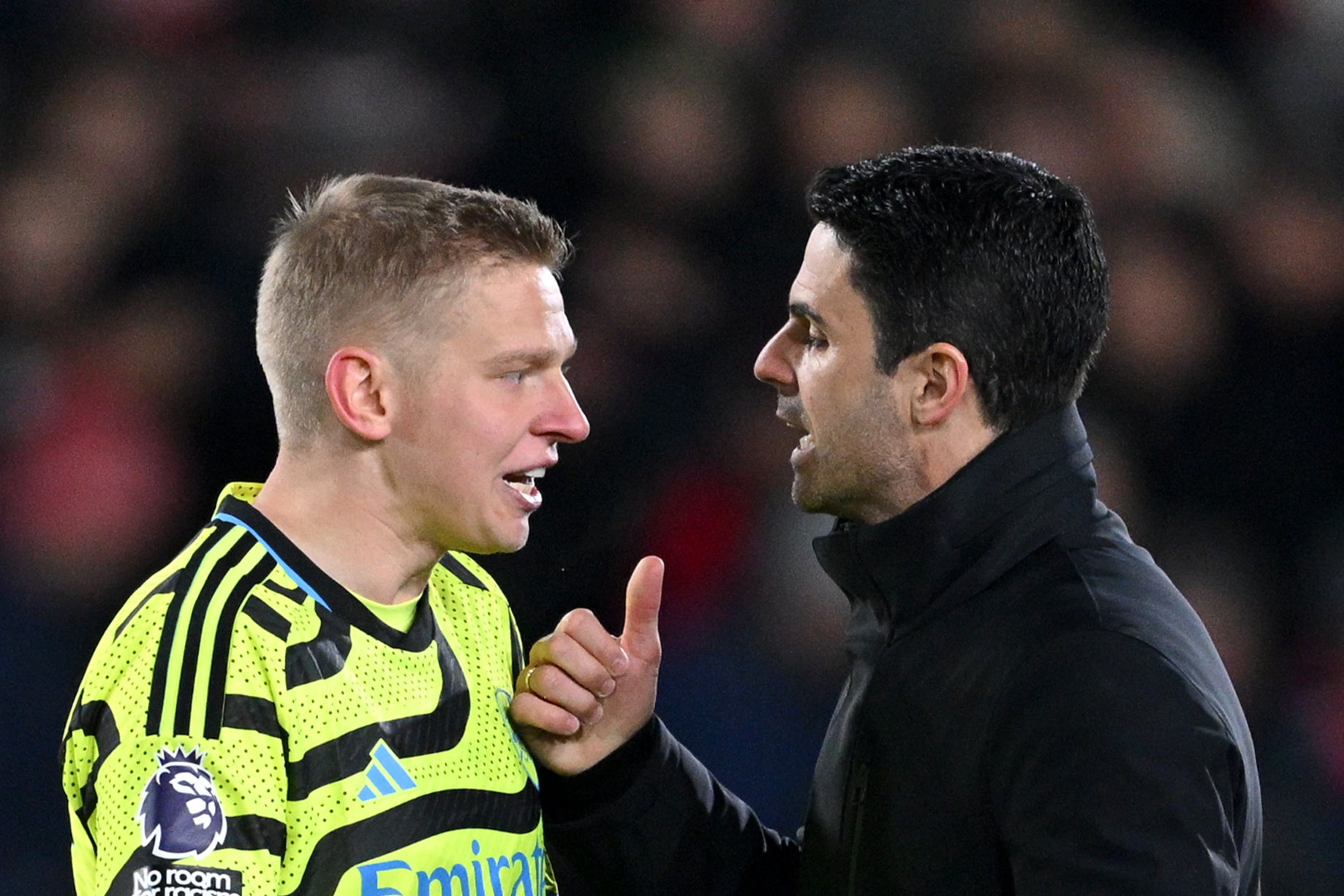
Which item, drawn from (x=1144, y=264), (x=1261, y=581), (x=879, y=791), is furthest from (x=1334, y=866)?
(x=879, y=791)

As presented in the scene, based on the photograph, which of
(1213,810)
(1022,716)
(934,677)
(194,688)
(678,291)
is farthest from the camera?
(678,291)

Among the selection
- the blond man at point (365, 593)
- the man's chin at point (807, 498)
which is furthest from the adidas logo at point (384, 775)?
the man's chin at point (807, 498)

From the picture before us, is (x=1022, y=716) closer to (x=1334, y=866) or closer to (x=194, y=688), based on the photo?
(x=194, y=688)

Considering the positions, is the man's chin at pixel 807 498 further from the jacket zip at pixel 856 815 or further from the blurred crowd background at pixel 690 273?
the blurred crowd background at pixel 690 273

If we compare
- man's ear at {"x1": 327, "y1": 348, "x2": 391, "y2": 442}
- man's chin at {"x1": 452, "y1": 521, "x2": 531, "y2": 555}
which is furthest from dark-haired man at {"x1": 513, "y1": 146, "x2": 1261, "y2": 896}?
man's ear at {"x1": 327, "y1": 348, "x2": 391, "y2": 442}

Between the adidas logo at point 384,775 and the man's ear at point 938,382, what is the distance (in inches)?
32.7

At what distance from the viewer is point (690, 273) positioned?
3848 millimetres

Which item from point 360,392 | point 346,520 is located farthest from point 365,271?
point 346,520

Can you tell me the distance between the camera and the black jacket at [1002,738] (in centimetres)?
169

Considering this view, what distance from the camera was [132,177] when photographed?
351 centimetres

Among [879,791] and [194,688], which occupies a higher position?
[194,688]

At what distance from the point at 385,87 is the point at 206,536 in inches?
85.1

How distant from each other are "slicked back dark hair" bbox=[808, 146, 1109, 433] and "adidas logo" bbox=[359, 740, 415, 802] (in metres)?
0.84

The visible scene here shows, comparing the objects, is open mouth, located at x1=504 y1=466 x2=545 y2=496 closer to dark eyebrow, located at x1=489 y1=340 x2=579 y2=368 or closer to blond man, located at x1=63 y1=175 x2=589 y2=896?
blond man, located at x1=63 y1=175 x2=589 y2=896
